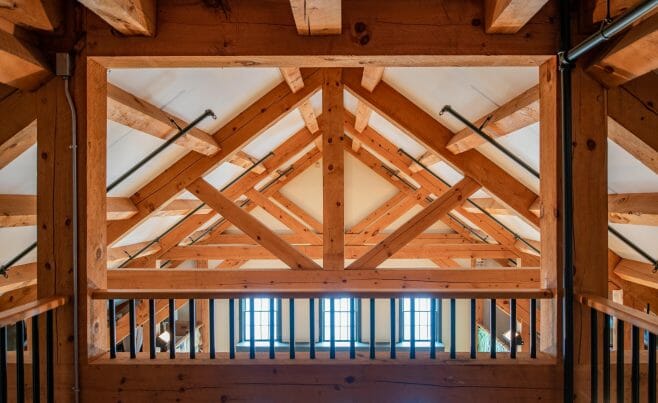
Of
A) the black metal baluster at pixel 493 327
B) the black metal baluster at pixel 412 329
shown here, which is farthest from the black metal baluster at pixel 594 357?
the black metal baluster at pixel 412 329

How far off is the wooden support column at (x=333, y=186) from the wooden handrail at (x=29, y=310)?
1932 millimetres

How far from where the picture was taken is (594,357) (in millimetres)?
2035

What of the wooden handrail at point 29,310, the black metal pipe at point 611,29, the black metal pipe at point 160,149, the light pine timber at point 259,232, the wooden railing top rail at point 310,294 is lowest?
the wooden railing top rail at point 310,294

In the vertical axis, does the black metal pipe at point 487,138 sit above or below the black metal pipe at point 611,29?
below

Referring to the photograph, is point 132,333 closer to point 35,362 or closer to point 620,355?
point 35,362

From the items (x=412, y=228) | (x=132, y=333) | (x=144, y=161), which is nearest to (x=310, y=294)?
(x=132, y=333)

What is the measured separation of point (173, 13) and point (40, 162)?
107 centimetres

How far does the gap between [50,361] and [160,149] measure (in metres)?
1.73

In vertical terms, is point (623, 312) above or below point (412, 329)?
above

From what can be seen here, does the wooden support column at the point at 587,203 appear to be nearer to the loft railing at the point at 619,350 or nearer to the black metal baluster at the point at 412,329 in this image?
the loft railing at the point at 619,350

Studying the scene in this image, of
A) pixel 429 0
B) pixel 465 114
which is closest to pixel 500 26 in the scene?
pixel 429 0

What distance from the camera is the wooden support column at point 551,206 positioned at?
85.6 inches

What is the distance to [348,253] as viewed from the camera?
23.9 ft

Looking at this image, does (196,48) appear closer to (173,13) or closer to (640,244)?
(173,13)
